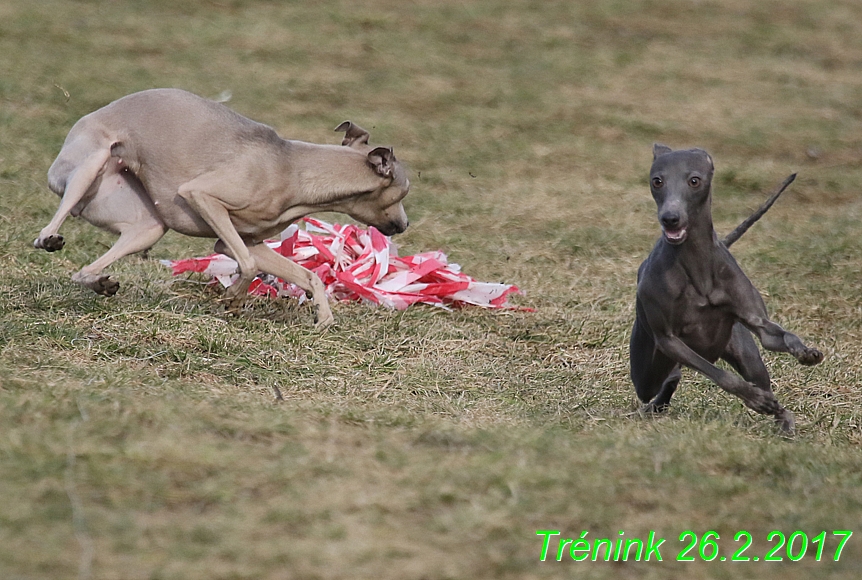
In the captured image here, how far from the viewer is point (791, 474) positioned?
4527mm

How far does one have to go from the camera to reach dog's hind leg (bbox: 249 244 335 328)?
22.4 feet

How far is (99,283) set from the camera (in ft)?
20.9

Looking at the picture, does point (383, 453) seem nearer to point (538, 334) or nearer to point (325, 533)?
point (325, 533)

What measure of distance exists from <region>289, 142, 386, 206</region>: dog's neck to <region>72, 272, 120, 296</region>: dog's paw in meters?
1.18

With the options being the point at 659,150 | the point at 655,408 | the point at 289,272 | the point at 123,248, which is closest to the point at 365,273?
the point at 289,272

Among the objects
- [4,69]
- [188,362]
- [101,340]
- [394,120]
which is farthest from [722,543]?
[4,69]

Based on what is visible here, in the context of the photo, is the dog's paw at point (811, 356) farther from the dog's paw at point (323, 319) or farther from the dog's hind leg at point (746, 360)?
the dog's paw at point (323, 319)

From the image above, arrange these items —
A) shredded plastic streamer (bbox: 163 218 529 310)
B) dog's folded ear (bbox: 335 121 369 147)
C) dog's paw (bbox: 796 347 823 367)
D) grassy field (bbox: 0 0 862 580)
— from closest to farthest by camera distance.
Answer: grassy field (bbox: 0 0 862 580) → dog's paw (bbox: 796 347 823 367) → dog's folded ear (bbox: 335 121 369 147) → shredded plastic streamer (bbox: 163 218 529 310)

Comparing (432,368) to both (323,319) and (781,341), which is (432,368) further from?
(781,341)

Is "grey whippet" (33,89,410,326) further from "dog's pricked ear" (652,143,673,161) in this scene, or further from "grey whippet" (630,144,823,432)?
"grey whippet" (630,144,823,432)

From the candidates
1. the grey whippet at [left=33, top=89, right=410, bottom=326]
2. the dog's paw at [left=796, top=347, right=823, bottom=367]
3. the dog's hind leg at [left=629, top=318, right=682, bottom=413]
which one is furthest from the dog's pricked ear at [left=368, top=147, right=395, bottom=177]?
the dog's paw at [left=796, top=347, right=823, bottom=367]

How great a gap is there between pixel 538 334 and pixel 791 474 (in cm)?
283

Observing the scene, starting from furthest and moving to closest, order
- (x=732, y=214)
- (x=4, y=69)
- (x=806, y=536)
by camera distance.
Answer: (x=4, y=69) → (x=732, y=214) → (x=806, y=536)

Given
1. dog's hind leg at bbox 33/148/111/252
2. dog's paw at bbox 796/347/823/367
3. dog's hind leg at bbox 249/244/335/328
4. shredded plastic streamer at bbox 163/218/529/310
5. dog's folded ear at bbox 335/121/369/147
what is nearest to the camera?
dog's paw at bbox 796/347/823/367
